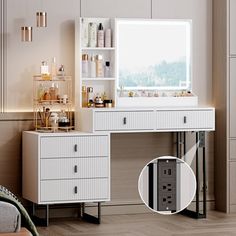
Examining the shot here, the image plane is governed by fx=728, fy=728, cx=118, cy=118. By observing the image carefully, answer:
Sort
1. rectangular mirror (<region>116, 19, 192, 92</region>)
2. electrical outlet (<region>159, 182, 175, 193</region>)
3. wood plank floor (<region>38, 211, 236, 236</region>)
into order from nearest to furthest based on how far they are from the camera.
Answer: wood plank floor (<region>38, 211, 236, 236</region>)
rectangular mirror (<region>116, 19, 192, 92</region>)
electrical outlet (<region>159, 182, 175, 193</region>)

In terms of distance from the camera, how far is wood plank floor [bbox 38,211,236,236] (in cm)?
550

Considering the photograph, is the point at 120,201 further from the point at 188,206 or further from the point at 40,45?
the point at 40,45

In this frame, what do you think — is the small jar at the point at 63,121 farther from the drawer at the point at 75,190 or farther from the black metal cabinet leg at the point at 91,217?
the black metal cabinet leg at the point at 91,217

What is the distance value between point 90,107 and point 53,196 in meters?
0.83

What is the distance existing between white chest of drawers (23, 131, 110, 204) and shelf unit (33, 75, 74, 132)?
216 millimetres

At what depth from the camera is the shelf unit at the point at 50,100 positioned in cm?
593

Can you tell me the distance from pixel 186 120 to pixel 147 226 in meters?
0.92

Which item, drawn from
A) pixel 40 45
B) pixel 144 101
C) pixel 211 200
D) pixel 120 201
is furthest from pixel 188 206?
pixel 40 45

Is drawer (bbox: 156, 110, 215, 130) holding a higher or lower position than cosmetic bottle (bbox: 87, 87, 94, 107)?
lower

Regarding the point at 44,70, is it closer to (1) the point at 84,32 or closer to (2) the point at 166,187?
(1) the point at 84,32

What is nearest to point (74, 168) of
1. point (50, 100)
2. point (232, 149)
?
point (50, 100)

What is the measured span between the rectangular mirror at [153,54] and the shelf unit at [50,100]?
46 cm

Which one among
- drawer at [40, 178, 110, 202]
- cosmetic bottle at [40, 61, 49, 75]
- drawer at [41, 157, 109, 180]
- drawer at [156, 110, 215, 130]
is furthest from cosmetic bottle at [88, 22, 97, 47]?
drawer at [40, 178, 110, 202]

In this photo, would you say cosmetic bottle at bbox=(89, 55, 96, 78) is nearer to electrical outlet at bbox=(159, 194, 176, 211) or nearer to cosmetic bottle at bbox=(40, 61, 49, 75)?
cosmetic bottle at bbox=(40, 61, 49, 75)
